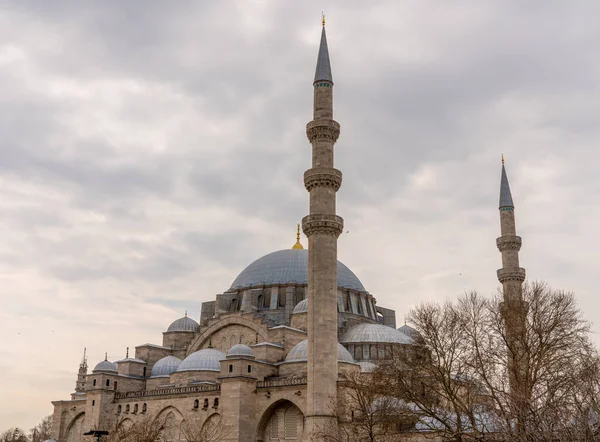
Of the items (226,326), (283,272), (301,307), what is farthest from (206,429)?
(283,272)

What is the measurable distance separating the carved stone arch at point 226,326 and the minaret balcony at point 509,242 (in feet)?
44.0

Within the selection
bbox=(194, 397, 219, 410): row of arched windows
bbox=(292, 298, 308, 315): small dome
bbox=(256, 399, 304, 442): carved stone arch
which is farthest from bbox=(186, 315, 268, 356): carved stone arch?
bbox=(256, 399, 304, 442): carved stone arch

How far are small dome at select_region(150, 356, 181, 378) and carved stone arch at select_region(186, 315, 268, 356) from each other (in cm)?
153

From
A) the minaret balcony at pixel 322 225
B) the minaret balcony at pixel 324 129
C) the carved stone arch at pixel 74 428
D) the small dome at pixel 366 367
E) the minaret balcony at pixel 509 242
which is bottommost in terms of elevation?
the carved stone arch at pixel 74 428

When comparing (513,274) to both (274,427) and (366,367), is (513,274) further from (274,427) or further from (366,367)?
(274,427)

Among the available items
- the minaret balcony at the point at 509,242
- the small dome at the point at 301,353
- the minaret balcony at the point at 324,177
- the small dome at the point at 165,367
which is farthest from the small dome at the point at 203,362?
the minaret balcony at the point at 509,242

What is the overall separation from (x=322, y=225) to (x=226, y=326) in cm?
1319

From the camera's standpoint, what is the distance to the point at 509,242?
3700 cm

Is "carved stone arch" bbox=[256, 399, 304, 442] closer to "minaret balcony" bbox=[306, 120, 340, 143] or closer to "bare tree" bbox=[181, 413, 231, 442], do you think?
"bare tree" bbox=[181, 413, 231, 442]

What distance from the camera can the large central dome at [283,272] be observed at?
43500 mm

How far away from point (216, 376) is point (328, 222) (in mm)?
11376

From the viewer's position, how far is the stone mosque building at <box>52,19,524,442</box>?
1137 inches

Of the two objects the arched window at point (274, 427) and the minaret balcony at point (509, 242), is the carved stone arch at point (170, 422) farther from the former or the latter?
the minaret balcony at point (509, 242)

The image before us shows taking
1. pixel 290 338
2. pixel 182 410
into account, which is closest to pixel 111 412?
pixel 182 410
